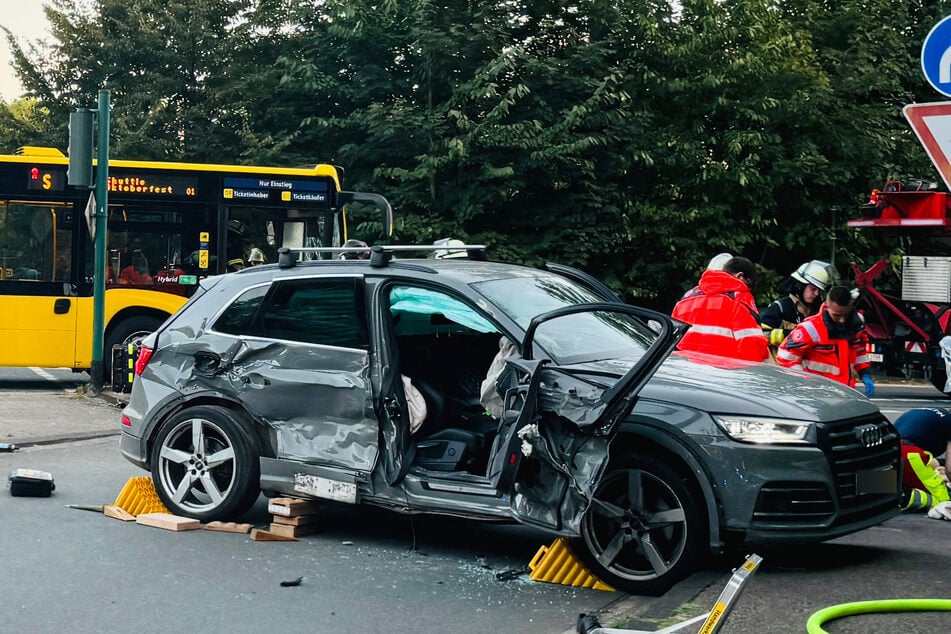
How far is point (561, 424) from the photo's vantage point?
227 inches

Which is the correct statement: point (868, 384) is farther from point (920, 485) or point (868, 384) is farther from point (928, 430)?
point (920, 485)

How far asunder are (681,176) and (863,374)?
59.7 ft

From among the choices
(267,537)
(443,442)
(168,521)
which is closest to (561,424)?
(443,442)

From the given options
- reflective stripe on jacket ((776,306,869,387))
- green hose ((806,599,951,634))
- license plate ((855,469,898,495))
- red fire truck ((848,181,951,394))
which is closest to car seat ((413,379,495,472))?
license plate ((855,469,898,495))

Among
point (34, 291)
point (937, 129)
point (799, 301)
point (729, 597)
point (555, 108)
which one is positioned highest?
point (555, 108)

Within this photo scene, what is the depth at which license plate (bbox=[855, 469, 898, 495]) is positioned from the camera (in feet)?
20.1

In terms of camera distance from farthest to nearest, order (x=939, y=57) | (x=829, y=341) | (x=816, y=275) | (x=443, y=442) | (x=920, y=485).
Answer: (x=816, y=275) < (x=829, y=341) < (x=920, y=485) < (x=443, y=442) < (x=939, y=57)

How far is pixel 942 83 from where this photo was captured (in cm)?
571

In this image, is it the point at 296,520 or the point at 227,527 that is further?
the point at 227,527

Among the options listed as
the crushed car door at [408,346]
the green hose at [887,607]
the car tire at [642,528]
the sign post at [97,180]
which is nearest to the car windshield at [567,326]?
the crushed car door at [408,346]

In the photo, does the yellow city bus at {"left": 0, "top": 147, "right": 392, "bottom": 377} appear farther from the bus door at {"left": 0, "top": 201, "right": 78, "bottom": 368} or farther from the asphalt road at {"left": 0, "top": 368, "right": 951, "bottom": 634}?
the asphalt road at {"left": 0, "top": 368, "right": 951, "bottom": 634}

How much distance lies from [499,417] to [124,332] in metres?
10.8

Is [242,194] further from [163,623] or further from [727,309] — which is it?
[163,623]

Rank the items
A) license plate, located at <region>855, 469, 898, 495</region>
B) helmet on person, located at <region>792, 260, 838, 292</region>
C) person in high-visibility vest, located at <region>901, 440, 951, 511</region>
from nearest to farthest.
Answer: license plate, located at <region>855, 469, 898, 495</region>
person in high-visibility vest, located at <region>901, 440, 951, 511</region>
helmet on person, located at <region>792, 260, 838, 292</region>
